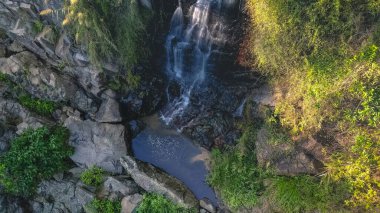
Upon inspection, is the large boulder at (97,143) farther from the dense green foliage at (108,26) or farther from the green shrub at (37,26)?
the green shrub at (37,26)

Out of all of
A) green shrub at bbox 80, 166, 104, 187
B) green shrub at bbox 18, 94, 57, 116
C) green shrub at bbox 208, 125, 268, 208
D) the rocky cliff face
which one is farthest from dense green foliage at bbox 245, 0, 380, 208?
green shrub at bbox 18, 94, 57, 116

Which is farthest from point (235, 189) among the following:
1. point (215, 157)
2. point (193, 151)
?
point (193, 151)

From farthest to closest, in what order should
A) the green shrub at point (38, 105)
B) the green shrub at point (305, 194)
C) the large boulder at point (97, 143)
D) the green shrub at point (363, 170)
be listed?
the green shrub at point (38, 105)
the large boulder at point (97, 143)
the green shrub at point (305, 194)
the green shrub at point (363, 170)

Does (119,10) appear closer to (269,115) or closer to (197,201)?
(269,115)

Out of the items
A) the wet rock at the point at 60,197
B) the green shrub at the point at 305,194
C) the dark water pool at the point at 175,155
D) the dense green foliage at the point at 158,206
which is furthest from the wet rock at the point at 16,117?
the green shrub at the point at 305,194

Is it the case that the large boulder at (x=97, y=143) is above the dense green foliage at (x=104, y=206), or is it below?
above

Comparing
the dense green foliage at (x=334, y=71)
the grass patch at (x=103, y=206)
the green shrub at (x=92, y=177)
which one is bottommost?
the grass patch at (x=103, y=206)

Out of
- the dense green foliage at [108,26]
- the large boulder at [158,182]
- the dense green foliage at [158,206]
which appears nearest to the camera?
the dense green foliage at [108,26]

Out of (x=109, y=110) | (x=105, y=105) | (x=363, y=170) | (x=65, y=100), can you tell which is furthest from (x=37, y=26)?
(x=363, y=170)
